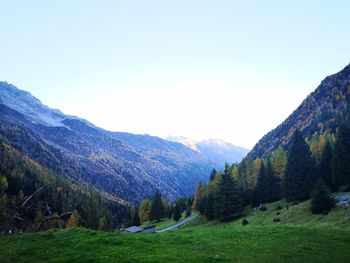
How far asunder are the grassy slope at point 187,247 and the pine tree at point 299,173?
1580 inches

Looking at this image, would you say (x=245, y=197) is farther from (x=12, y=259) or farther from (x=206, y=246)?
(x=12, y=259)

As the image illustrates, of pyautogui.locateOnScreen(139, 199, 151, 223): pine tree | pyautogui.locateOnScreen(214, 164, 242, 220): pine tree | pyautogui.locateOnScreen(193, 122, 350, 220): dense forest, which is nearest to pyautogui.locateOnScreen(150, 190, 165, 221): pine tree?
pyautogui.locateOnScreen(139, 199, 151, 223): pine tree

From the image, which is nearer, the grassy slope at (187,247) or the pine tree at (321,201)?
the grassy slope at (187,247)

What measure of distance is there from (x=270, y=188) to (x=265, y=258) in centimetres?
6667

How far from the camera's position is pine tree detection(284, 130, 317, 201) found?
74.9 meters

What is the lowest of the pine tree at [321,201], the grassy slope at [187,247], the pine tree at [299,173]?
the grassy slope at [187,247]

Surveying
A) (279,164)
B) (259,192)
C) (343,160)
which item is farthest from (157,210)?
(343,160)

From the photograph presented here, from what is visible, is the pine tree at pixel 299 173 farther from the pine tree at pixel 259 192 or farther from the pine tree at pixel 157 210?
the pine tree at pixel 157 210

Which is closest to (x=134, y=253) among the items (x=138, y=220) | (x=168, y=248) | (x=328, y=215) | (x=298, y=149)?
(x=168, y=248)

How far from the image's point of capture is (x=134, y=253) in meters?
25.9

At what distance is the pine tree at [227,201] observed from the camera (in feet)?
264

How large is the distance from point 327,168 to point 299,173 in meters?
7.71

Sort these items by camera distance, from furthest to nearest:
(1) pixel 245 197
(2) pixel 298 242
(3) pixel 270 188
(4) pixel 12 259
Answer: (1) pixel 245 197, (3) pixel 270 188, (2) pixel 298 242, (4) pixel 12 259

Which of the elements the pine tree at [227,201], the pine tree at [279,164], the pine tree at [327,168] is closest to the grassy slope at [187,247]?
the pine tree at [227,201]
